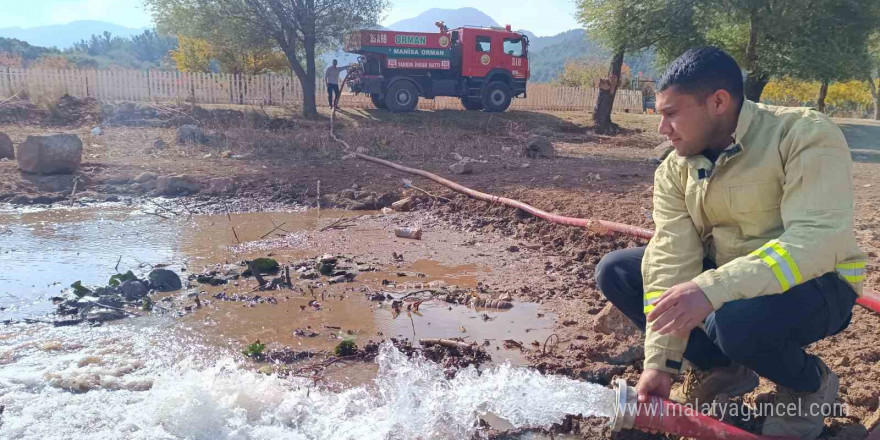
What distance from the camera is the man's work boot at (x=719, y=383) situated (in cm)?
262

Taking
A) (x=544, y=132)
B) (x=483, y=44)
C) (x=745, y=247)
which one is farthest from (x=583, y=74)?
(x=745, y=247)

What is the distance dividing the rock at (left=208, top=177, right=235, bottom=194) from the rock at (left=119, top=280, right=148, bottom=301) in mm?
4113

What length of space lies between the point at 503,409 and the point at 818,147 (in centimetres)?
170

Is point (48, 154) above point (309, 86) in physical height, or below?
below

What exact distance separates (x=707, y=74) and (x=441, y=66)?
1876cm

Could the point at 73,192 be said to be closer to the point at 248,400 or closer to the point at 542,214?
the point at 542,214

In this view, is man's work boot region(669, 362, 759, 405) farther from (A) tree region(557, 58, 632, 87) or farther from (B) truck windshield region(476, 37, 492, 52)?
(A) tree region(557, 58, 632, 87)

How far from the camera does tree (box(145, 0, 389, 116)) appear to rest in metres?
17.5

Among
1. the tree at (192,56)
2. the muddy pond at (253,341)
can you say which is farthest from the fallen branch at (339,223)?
the tree at (192,56)

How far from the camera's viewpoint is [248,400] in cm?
302

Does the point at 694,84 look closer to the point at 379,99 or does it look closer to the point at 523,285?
the point at 523,285

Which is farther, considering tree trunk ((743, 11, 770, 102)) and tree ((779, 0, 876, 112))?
tree trunk ((743, 11, 770, 102))

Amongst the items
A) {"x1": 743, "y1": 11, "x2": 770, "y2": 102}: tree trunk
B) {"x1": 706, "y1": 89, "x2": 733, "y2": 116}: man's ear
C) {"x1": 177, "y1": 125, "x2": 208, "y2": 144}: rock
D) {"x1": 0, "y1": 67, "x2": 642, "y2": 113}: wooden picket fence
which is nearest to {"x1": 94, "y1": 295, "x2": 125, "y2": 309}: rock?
{"x1": 706, "y1": 89, "x2": 733, "y2": 116}: man's ear

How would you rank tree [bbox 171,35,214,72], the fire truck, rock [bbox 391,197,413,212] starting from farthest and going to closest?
tree [bbox 171,35,214,72] → the fire truck → rock [bbox 391,197,413,212]
